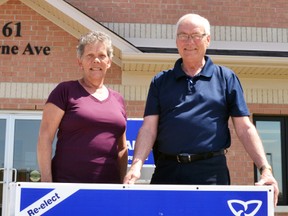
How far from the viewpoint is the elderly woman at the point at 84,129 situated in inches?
122

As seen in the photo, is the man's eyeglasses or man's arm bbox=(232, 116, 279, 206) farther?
the man's eyeglasses

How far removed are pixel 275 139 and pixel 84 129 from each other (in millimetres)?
7038

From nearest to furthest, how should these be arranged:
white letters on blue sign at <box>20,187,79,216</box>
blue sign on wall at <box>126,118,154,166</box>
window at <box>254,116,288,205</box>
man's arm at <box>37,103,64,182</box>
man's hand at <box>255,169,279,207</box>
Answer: white letters on blue sign at <box>20,187,79,216</box>
man's hand at <box>255,169,279,207</box>
man's arm at <box>37,103,64,182</box>
blue sign on wall at <box>126,118,154,166</box>
window at <box>254,116,288,205</box>

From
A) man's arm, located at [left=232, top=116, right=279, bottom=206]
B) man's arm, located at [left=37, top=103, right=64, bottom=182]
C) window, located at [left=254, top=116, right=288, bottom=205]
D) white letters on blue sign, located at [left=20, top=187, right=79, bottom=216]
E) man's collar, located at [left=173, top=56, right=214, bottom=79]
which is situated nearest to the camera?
white letters on blue sign, located at [left=20, top=187, right=79, bottom=216]

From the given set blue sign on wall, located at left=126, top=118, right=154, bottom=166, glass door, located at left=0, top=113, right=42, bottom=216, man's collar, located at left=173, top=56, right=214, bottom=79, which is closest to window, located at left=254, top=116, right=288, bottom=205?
glass door, located at left=0, top=113, right=42, bottom=216

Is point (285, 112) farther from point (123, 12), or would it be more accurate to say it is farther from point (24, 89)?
point (24, 89)

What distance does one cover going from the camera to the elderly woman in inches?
122

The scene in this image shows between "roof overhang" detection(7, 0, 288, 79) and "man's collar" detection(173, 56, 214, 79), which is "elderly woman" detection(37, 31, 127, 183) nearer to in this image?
"man's collar" detection(173, 56, 214, 79)

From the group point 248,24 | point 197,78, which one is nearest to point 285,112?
point 248,24

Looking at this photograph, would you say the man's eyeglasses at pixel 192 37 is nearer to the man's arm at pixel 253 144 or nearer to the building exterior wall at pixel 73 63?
the man's arm at pixel 253 144

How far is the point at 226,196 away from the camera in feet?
9.02

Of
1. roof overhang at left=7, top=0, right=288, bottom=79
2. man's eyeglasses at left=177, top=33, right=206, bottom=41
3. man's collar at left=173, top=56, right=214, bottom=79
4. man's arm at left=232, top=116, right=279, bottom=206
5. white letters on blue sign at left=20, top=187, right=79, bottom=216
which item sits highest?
roof overhang at left=7, top=0, right=288, bottom=79

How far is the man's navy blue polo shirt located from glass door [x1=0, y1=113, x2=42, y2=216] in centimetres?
602

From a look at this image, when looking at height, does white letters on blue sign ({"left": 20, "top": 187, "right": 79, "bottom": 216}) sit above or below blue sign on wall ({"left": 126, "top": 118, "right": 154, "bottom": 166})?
below
